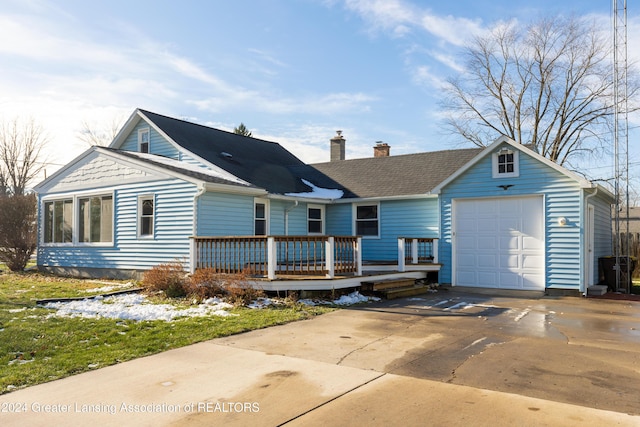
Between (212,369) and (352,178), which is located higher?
(352,178)

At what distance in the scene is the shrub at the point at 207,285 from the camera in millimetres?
10641

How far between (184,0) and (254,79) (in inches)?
180

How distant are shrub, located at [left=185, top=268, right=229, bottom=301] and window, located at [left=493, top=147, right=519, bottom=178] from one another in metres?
8.18

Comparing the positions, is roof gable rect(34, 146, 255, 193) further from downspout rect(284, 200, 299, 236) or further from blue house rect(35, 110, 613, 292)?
downspout rect(284, 200, 299, 236)

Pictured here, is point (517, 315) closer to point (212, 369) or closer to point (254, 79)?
point (212, 369)

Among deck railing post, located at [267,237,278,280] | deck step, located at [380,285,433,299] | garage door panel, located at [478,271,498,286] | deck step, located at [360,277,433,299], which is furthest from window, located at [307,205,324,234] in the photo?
deck railing post, located at [267,237,278,280]

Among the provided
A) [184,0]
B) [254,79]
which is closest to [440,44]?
[254,79]

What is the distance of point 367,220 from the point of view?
16.5 meters

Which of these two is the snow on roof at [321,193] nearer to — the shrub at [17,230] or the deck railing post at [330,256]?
the deck railing post at [330,256]

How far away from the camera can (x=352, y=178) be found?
18.2m

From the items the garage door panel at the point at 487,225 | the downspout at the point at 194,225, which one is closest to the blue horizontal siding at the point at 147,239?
the downspout at the point at 194,225

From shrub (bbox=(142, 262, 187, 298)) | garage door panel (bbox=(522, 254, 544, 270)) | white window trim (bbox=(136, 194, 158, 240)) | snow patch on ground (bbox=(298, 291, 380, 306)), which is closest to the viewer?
snow patch on ground (bbox=(298, 291, 380, 306))

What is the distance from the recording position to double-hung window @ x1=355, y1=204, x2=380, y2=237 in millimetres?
16359

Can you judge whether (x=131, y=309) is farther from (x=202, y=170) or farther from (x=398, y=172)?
(x=398, y=172)
